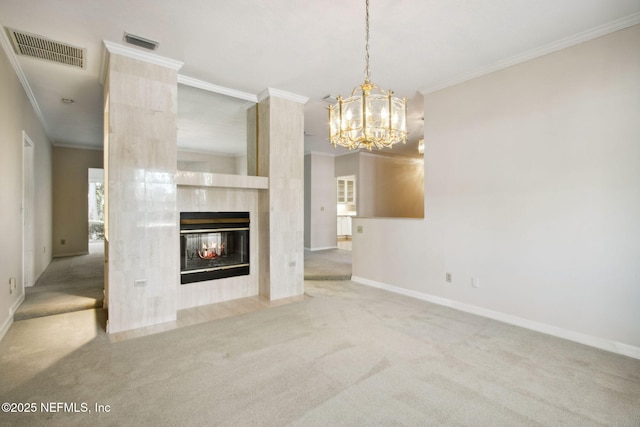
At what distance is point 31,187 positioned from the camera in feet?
15.3

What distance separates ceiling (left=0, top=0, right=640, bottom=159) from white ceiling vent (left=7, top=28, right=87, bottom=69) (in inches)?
3.5

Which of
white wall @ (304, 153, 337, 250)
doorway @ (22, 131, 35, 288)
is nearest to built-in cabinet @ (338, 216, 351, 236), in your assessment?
white wall @ (304, 153, 337, 250)

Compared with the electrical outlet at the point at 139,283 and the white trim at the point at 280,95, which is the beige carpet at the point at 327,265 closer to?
the electrical outlet at the point at 139,283

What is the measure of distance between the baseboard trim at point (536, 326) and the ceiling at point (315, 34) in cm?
270

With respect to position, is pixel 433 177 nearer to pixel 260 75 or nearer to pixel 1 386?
pixel 260 75

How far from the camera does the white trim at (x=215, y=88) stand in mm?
3648

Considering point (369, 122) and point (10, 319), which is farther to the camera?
point (10, 319)

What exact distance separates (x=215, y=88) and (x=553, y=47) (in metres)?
3.71

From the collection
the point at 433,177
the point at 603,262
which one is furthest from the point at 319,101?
the point at 603,262

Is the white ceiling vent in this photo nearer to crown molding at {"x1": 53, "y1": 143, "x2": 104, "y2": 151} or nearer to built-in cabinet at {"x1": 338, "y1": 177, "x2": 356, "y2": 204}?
crown molding at {"x1": 53, "y1": 143, "x2": 104, "y2": 151}

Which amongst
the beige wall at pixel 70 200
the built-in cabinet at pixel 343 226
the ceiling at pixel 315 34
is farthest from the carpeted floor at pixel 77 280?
the built-in cabinet at pixel 343 226

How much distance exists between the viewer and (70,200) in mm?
7102

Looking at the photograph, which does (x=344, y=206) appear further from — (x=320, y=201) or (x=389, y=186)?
(x=320, y=201)

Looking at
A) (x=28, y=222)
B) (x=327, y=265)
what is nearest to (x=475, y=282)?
(x=327, y=265)
